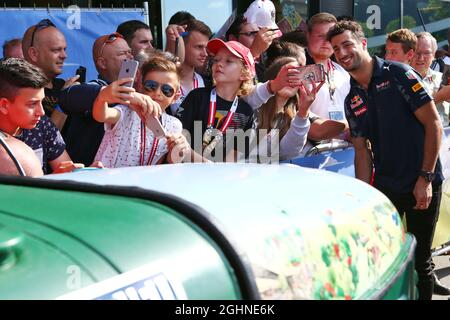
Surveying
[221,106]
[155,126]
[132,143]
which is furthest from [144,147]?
[221,106]

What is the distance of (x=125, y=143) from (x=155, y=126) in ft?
0.99

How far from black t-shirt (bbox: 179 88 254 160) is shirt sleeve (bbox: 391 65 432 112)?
0.93 m

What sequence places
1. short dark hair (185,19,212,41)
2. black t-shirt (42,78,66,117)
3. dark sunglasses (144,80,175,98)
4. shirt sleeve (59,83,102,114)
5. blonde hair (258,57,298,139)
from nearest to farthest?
shirt sleeve (59,83,102,114) → dark sunglasses (144,80,175,98) → black t-shirt (42,78,66,117) → blonde hair (258,57,298,139) → short dark hair (185,19,212,41)

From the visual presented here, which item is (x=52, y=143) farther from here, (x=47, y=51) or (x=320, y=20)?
(x=320, y=20)

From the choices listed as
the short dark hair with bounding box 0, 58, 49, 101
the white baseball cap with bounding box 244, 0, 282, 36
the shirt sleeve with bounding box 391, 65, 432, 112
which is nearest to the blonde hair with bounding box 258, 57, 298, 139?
the shirt sleeve with bounding box 391, 65, 432, 112

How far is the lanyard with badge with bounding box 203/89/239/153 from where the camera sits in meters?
4.07

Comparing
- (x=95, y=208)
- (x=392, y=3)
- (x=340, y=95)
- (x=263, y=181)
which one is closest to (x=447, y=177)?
(x=340, y=95)

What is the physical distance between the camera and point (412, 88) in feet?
13.3

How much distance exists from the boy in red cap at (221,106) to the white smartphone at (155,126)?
28.5 inches

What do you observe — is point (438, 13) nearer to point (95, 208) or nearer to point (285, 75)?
point (285, 75)

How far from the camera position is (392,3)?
33.8 ft

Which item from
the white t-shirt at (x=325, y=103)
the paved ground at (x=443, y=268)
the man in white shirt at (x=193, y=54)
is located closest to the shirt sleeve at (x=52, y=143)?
the man in white shirt at (x=193, y=54)

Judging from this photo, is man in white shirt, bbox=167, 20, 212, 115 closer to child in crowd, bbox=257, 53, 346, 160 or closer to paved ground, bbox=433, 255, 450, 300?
child in crowd, bbox=257, 53, 346, 160

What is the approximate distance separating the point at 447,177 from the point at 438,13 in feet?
21.7
